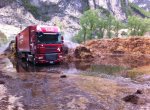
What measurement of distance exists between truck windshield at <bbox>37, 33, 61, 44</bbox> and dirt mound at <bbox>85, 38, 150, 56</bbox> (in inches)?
1012

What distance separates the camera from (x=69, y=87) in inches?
789

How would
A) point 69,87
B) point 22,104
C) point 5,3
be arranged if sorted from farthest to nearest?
1. point 5,3
2. point 69,87
3. point 22,104

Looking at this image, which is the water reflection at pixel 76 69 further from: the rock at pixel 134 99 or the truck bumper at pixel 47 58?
the rock at pixel 134 99

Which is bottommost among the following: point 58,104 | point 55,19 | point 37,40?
point 58,104

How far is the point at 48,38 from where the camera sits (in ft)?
114

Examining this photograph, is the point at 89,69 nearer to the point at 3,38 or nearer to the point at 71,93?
the point at 71,93

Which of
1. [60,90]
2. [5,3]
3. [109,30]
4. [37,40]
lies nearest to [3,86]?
[60,90]

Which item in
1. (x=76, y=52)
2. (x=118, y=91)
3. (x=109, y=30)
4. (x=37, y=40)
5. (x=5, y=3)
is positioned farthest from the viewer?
(x=5, y=3)

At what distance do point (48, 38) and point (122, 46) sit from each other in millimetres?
34743

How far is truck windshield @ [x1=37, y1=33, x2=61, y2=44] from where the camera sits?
1344 inches

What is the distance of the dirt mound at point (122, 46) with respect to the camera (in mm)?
62862

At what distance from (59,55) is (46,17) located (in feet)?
463

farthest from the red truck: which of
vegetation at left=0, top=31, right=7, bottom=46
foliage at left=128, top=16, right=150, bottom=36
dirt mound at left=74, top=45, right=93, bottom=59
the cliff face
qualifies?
the cliff face

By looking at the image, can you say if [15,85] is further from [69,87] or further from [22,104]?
[22,104]
